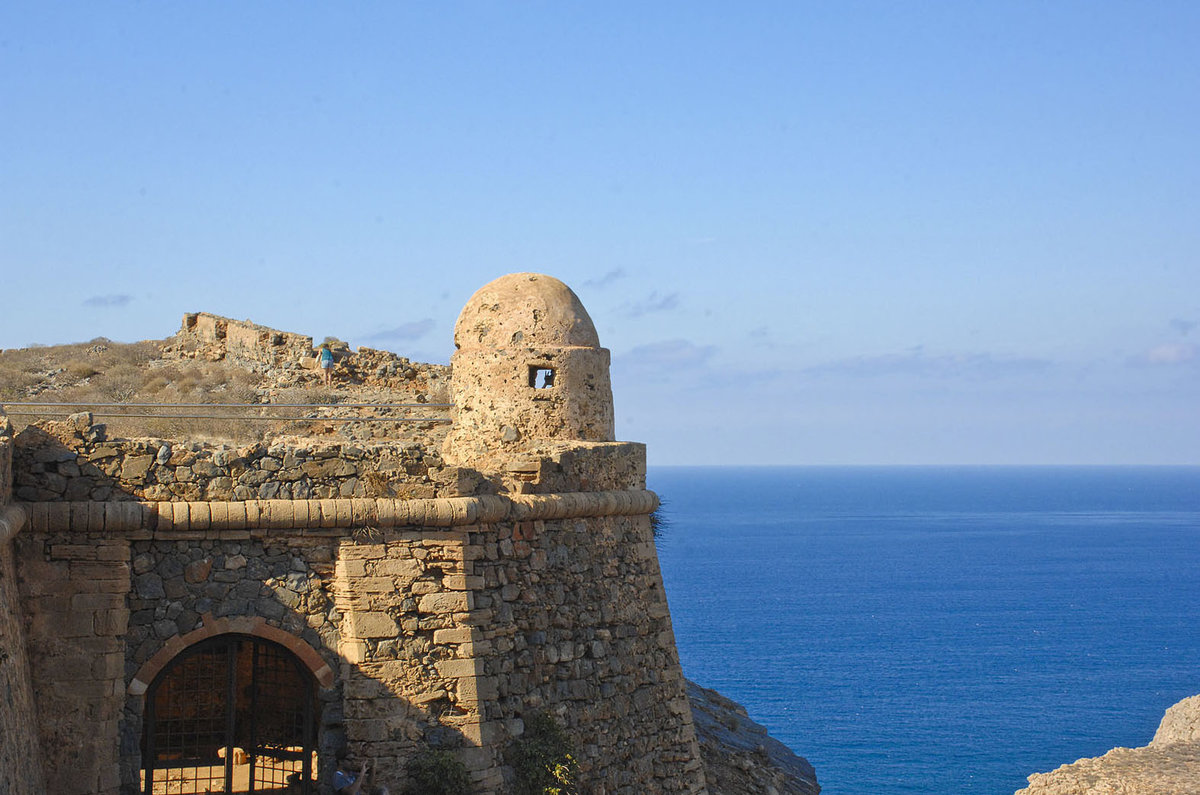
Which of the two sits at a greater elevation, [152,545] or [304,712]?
[152,545]

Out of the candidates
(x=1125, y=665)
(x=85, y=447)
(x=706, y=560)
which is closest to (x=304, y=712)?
(x=85, y=447)

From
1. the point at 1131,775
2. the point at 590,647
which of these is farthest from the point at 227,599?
the point at 1131,775

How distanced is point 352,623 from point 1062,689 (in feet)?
156

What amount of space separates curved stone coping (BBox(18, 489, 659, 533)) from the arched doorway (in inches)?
41.3

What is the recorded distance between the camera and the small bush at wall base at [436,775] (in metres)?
11.1

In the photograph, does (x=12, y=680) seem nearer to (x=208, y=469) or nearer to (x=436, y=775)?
(x=208, y=469)

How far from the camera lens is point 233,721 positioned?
11016 millimetres

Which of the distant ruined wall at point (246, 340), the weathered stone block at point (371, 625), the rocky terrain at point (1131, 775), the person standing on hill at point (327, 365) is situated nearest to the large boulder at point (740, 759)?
the rocky terrain at point (1131, 775)

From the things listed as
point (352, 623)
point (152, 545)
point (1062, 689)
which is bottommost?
point (1062, 689)

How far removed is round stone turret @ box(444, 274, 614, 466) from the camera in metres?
14.0

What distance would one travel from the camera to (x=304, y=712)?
11.4m

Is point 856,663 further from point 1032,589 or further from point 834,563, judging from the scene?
point 834,563

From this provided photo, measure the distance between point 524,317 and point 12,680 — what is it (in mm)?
6470

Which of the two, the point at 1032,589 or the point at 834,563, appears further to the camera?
the point at 834,563
